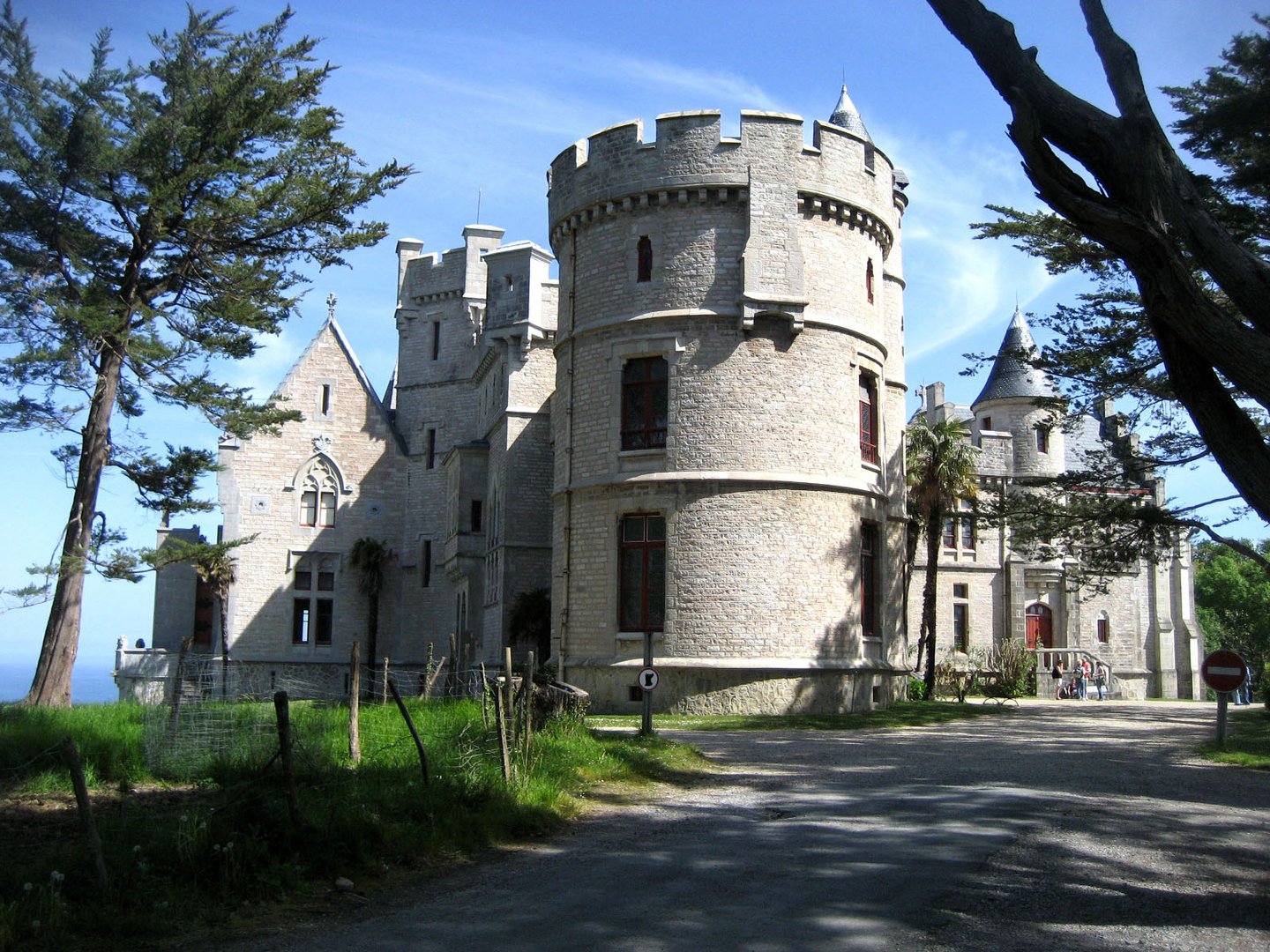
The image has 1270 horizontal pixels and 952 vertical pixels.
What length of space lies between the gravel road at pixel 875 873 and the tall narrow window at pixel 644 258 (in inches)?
473

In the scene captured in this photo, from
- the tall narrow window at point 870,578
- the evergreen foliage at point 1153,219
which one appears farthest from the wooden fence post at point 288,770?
the tall narrow window at point 870,578

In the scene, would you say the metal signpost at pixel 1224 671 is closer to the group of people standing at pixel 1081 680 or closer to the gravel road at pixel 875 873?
the gravel road at pixel 875 873

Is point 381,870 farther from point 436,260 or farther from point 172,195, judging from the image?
point 436,260

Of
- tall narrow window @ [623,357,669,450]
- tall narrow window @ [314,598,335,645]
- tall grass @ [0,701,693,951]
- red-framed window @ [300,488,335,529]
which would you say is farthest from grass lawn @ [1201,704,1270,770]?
red-framed window @ [300,488,335,529]

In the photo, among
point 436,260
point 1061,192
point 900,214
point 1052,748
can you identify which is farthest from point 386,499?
point 1061,192

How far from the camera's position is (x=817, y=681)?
21672 millimetres

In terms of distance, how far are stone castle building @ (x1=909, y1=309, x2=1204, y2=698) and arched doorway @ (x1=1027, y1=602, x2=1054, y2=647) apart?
1.3 inches

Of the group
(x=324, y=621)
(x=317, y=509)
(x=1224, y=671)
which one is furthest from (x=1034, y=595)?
(x=1224, y=671)

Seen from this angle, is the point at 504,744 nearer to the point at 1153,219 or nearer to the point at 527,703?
the point at 527,703

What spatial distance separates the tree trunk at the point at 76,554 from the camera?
18250mm

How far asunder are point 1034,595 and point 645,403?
83.4 ft

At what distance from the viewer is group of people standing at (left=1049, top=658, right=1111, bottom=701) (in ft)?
124

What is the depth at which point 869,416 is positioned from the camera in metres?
24.2

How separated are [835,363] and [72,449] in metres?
13.8
